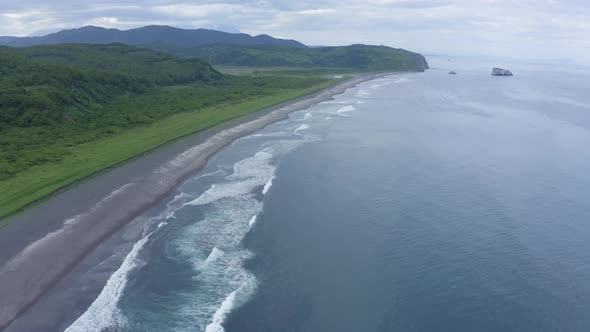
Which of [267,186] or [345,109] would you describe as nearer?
[267,186]

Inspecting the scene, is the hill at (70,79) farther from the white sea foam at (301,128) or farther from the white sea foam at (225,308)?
the white sea foam at (225,308)

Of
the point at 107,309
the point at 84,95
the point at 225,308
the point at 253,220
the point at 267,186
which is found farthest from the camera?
the point at 84,95

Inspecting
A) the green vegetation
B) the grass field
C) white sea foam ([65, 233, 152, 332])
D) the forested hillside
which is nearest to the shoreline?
the grass field

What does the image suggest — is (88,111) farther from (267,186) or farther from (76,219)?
(76,219)

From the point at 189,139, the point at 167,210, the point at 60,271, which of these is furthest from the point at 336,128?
the point at 60,271

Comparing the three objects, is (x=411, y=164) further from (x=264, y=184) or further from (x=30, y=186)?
(x=30, y=186)

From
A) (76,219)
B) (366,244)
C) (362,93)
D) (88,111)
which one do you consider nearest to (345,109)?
(362,93)
